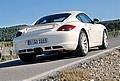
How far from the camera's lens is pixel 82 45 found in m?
11.3

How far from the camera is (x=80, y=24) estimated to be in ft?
37.9

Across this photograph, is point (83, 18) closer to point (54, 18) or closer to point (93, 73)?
point (54, 18)

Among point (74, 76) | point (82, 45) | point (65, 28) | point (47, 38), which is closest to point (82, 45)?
point (82, 45)

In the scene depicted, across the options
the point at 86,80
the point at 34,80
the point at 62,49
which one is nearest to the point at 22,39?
the point at 62,49

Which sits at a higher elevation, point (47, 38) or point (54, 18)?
point (54, 18)

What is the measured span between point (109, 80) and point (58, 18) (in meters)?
5.25

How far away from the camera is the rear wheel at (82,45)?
11156 mm

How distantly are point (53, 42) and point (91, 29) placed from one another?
79.5 inches

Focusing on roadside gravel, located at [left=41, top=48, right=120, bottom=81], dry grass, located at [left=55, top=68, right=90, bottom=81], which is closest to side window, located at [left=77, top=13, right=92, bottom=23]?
roadside gravel, located at [left=41, top=48, right=120, bottom=81]

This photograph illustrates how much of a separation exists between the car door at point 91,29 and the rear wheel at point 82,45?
0.48 meters

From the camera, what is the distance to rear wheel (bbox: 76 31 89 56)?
36.6 ft

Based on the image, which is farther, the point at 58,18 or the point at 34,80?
the point at 58,18

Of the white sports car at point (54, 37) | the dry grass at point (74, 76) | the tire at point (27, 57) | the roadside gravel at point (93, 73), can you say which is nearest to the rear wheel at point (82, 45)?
the white sports car at point (54, 37)

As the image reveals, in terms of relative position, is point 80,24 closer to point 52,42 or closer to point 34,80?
point 52,42
